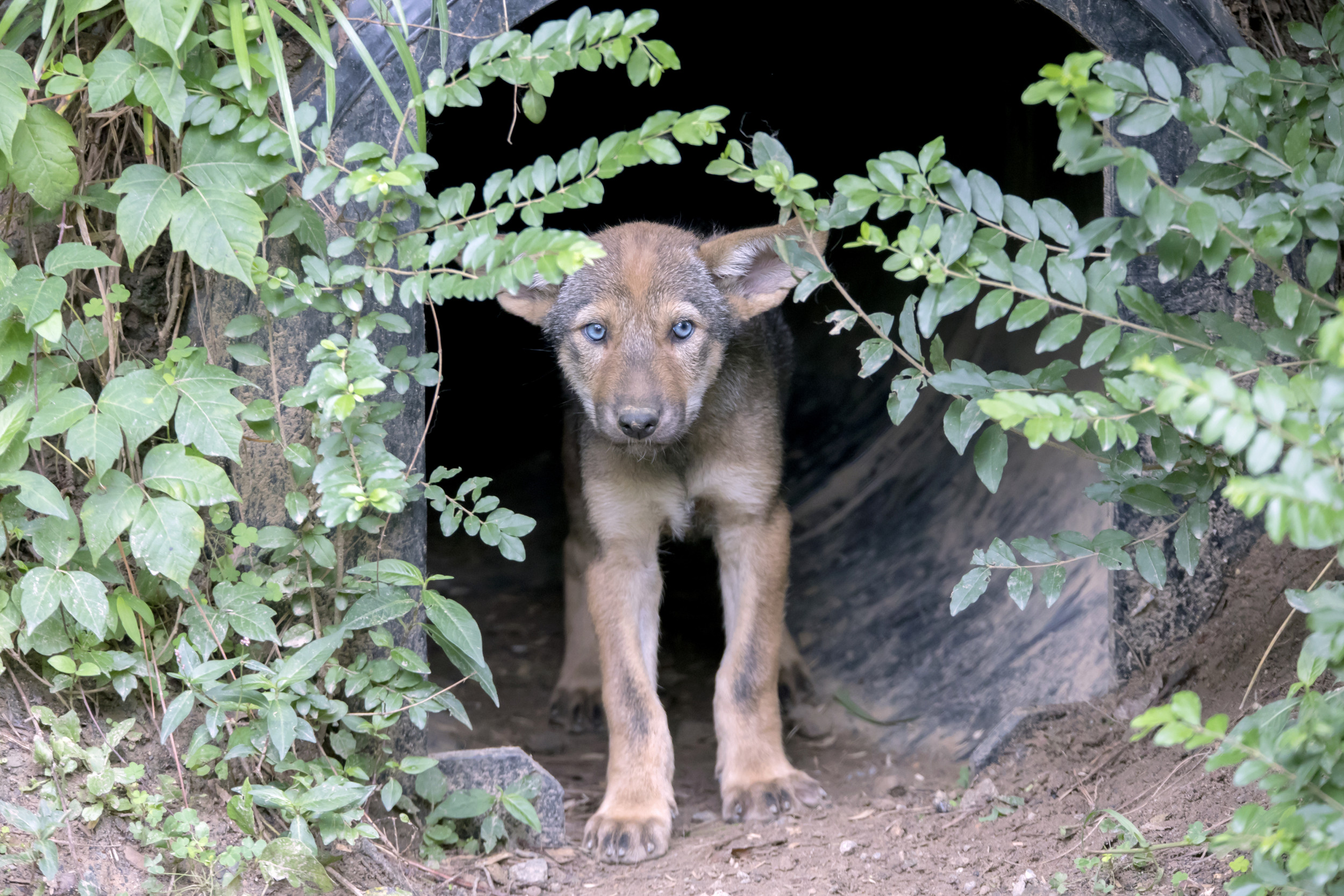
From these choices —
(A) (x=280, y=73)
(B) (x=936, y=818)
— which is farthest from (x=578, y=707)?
(A) (x=280, y=73)

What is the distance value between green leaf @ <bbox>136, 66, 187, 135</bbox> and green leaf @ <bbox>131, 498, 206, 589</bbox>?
94cm

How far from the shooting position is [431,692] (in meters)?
3.16

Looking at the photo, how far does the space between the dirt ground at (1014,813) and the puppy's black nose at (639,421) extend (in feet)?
4.56

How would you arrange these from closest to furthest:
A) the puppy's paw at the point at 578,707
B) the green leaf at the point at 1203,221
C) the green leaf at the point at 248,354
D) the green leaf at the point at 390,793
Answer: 1. the green leaf at the point at 1203,221
2. the green leaf at the point at 248,354
3. the green leaf at the point at 390,793
4. the puppy's paw at the point at 578,707

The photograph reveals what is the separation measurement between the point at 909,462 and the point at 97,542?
4279mm

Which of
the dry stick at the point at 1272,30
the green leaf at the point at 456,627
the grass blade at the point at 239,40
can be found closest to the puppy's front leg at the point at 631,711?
the green leaf at the point at 456,627

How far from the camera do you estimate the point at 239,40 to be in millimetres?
2648

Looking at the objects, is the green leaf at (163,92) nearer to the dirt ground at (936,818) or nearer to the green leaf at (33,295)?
the green leaf at (33,295)

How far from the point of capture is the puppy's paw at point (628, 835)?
3.46m

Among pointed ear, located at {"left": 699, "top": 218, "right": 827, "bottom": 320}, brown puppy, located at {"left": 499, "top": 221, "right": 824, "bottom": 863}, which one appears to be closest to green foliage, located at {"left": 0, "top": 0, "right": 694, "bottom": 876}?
brown puppy, located at {"left": 499, "top": 221, "right": 824, "bottom": 863}

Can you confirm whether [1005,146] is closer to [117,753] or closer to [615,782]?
[615,782]

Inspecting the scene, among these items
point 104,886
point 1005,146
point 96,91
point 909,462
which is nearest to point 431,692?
point 104,886

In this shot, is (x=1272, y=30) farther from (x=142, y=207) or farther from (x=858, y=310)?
(x=142, y=207)

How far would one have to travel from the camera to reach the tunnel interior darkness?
4.68m
